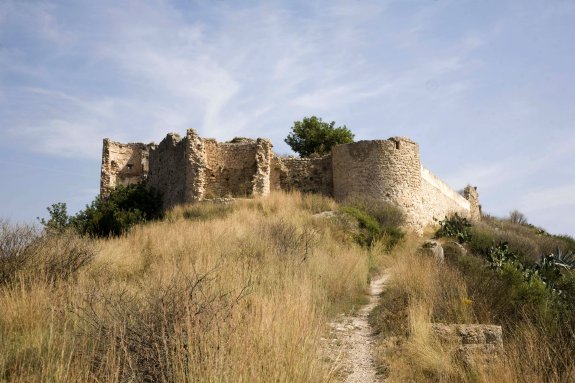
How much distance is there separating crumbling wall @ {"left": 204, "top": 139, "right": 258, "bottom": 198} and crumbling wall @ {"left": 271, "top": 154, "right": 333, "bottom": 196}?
1.63 metres

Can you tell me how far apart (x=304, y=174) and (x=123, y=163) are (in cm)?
1344

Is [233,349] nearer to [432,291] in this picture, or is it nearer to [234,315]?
[234,315]

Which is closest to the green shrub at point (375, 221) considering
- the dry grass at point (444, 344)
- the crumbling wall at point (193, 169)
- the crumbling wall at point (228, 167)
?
the crumbling wall at point (228, 167)

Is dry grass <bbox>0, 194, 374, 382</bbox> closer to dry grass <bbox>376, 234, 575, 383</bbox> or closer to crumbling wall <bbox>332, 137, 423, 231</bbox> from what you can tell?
dry grass <bbox>376, 234, 575, 383</bbox>

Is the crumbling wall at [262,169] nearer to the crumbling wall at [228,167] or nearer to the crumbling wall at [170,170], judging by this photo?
the crumbling wall at [228,167]

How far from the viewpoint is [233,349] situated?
11.7ft

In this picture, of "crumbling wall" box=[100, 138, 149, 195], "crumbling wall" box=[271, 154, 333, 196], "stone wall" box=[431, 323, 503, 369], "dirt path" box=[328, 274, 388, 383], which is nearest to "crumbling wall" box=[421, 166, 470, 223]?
"crumbling wall" box=[271, 154, 333, 196]

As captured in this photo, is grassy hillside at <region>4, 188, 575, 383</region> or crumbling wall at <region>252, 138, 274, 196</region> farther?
crumbling wall at <region>252, 138, 274, 196</region>

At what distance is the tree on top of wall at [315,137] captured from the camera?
2895cm

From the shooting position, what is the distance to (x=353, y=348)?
19.6ft

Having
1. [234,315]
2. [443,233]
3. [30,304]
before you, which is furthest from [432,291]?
[443,233]

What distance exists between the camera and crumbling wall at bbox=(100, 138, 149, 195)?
27.3 metres

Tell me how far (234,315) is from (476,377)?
97.3 inches

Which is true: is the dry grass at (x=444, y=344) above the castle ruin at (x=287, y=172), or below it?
below
